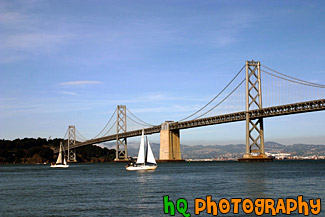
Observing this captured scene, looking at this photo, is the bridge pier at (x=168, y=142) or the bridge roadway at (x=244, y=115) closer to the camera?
the bridge roadway at (x=244, y=115)

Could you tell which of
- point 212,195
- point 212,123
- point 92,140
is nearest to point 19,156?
point 92,140

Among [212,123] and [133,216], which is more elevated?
[212,123]

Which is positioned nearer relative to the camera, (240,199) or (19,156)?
(240,199)

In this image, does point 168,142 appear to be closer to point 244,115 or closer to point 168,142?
point 168,142

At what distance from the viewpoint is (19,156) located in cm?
14600

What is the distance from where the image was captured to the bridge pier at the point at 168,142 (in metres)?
95.2

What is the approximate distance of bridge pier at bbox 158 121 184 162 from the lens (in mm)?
95188

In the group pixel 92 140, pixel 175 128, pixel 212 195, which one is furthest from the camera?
pixel 92 140

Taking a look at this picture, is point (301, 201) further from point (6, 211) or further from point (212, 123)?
point (212, 123)

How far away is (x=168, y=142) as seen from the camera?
309 feet

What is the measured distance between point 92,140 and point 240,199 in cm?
9524

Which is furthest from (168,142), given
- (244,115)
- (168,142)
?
(244,115)

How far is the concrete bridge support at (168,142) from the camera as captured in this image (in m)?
95.2

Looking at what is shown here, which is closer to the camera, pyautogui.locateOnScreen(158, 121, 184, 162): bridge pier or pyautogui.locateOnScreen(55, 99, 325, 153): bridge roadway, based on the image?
pyautogui.locateOnScreen(55, 99, 325, 153): bridge roadway
